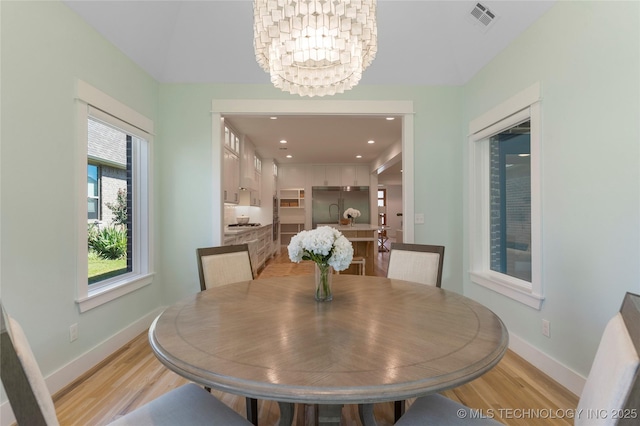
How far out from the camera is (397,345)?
95cm

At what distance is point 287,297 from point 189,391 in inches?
21.6

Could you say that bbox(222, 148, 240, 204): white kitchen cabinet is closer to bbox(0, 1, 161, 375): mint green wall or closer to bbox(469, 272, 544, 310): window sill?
bbox(0, 1, 161, 375): mint green wall

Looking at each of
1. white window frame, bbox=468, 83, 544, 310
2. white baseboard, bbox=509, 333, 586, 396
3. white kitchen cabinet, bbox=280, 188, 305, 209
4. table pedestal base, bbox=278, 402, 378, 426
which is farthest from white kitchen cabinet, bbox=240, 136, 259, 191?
table pedestal base, bbox=278, 402, 378, 426

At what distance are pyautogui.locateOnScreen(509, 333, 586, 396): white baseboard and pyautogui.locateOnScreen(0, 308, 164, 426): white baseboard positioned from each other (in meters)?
3.20

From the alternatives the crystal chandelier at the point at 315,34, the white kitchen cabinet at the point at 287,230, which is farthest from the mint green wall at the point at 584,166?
the white kitchen cabinet at the point at 287,230

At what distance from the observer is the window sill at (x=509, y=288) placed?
2169 millimetres

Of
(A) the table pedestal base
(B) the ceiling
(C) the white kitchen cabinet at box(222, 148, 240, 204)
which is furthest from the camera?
(C) the white kitchen cabinet at box(222, 148, 240, 204)

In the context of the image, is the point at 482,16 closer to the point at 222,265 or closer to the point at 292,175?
the point at 222,265

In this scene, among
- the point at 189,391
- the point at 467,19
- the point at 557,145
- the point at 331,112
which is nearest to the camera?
the point at 189,391

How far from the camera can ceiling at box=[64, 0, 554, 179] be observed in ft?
7.42

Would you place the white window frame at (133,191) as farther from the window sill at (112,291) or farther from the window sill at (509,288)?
the window sill at (509,288)

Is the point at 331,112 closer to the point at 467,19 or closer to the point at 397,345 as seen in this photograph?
the point at 467,19

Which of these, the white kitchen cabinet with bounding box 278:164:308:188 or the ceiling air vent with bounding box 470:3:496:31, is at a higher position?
the ceiling air vent with bounding box 470:3:496:31

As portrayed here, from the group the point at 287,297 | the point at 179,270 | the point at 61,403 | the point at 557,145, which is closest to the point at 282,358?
the point at 287,297
